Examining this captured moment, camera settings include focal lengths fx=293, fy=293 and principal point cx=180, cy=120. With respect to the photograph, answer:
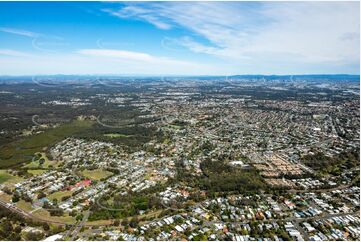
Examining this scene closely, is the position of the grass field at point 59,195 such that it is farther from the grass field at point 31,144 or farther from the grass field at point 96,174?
the grass field at point 31,144

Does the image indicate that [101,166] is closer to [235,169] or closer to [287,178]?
[235,169]

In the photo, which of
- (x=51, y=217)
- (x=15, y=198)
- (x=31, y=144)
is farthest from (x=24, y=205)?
(x=31, y=144)

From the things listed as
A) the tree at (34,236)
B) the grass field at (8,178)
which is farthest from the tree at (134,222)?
the grass field at (8,178)

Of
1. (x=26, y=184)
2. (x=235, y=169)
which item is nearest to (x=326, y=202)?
(x=235, y=169)

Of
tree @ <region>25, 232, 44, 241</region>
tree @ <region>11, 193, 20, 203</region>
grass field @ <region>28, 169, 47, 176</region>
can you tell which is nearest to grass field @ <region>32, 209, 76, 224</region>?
tree @ <region>25, 232, 44, 241</region>

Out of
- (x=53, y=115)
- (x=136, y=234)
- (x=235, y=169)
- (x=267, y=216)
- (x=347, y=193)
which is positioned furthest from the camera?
(x=53, y=115)

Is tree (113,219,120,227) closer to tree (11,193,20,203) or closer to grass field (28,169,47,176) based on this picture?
tree (11,193,20,203)
